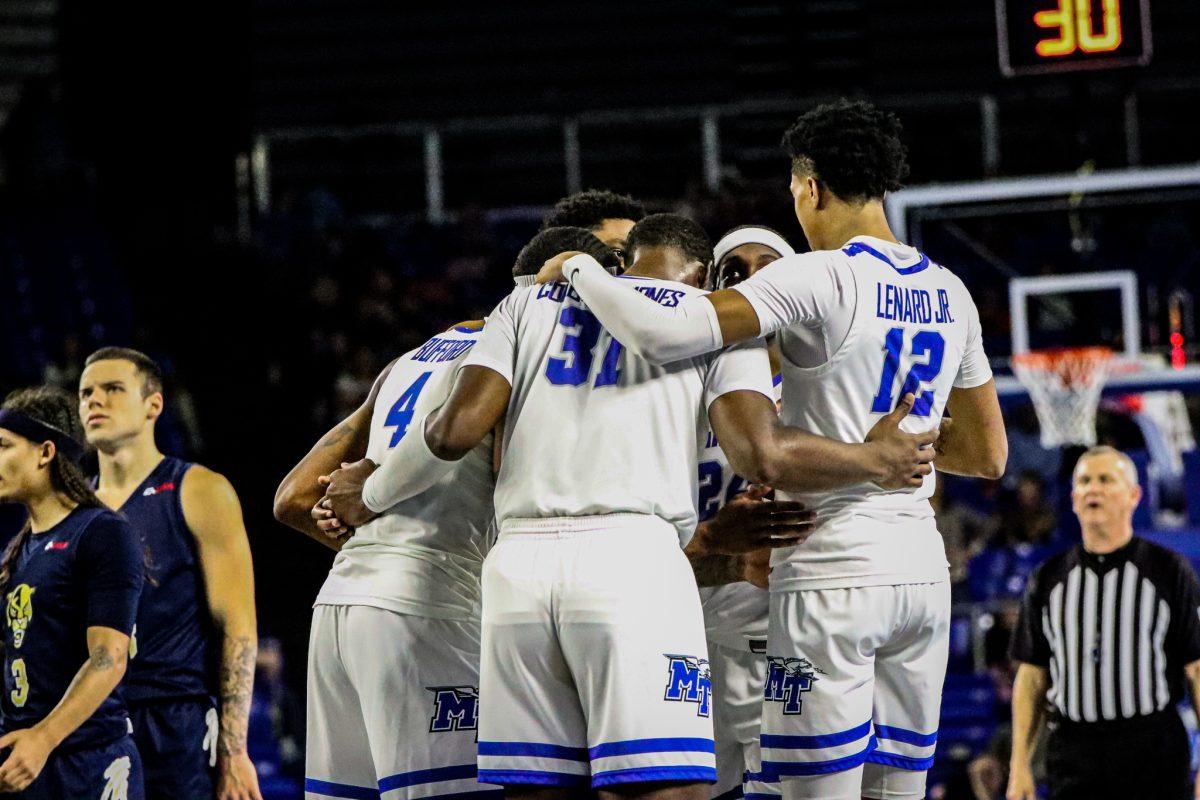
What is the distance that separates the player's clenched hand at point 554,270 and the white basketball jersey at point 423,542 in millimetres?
303

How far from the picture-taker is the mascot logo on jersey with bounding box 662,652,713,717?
429 cm

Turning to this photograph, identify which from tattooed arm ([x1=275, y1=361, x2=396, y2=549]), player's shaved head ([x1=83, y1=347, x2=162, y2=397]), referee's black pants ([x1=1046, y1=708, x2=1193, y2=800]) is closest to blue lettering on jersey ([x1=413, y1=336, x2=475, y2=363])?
tattooed arm ([x1=275, y1=361, x2=396, y2=549])

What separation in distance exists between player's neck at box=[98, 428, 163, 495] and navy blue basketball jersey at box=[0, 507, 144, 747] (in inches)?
28.0

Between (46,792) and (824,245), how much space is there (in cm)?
303

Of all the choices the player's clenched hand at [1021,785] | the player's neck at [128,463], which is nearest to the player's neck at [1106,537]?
the player's clenched hand at [1021,785]

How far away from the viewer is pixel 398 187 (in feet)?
57.9

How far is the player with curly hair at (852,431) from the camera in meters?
4.66

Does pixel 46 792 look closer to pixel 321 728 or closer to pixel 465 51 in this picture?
pixel 321 728

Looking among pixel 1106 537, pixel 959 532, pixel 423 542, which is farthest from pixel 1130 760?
pixel 959 532

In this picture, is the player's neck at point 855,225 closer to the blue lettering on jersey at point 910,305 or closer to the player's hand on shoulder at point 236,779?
the blue lettering on jersey at point 910,305

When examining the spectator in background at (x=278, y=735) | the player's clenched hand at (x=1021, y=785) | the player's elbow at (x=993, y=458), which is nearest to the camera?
the player's elbow at (x=993, y=458)

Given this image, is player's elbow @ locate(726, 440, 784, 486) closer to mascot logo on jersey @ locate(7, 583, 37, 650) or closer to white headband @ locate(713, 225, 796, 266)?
white headband @ locate(713, 225, 796, 266)

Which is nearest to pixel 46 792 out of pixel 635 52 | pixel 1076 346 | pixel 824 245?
Answer: pixel 824 245

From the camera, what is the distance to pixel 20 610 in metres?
5.38
